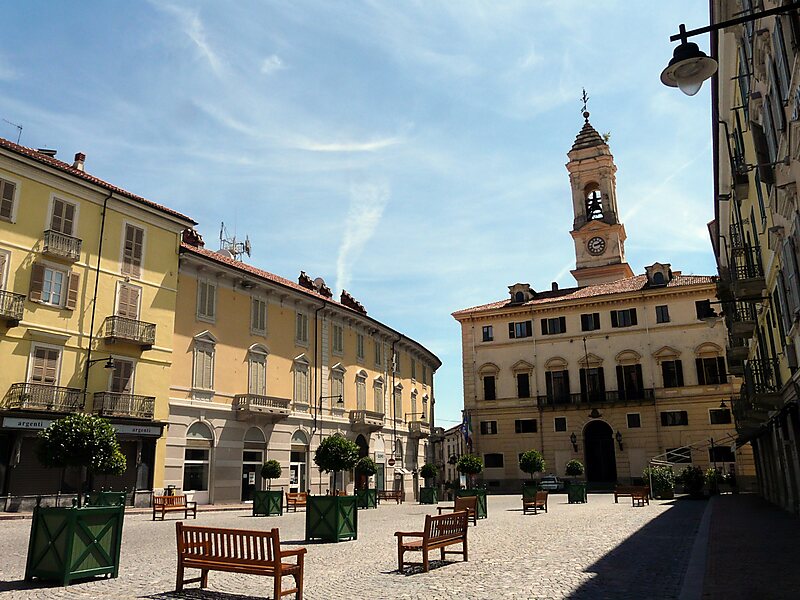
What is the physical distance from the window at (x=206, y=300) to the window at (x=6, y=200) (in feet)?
28.7

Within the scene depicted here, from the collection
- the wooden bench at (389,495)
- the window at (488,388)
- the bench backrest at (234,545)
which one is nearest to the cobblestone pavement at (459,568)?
the bench backrest at (234,545)

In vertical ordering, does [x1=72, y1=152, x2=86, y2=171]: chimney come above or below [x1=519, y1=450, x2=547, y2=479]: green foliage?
above

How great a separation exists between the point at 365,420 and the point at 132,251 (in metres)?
17.6

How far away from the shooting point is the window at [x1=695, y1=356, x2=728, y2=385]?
4682cm

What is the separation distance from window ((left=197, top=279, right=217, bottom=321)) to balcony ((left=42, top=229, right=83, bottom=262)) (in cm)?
614

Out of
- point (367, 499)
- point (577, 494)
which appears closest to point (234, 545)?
point (367, 499)

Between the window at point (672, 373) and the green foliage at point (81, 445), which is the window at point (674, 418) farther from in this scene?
the green foliage at point (81, 445)

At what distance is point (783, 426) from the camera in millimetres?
19344

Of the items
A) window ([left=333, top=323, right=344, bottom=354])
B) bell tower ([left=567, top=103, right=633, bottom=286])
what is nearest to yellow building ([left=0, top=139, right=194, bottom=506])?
window ([left=333, top=323, right=344, bottom=354])

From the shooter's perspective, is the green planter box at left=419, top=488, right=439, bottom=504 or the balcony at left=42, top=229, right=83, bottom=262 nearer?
the balcony at left=42, top=229, right=83, bottom=262

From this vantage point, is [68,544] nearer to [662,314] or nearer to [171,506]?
[171,506]

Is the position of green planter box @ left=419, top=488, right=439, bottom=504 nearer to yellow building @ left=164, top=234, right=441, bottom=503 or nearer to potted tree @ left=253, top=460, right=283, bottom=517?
yellow building @ left=164, top=234, right=441, bottom=503

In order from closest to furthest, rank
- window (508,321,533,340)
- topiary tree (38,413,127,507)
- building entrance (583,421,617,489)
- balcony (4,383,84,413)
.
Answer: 1. topiary tree (38,413,127,507)
2. balcony (4,383,84,413)
3. building entrance (583,421,617,489)
4. window (508,321,533,340)

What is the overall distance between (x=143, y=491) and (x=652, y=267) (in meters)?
39.7
